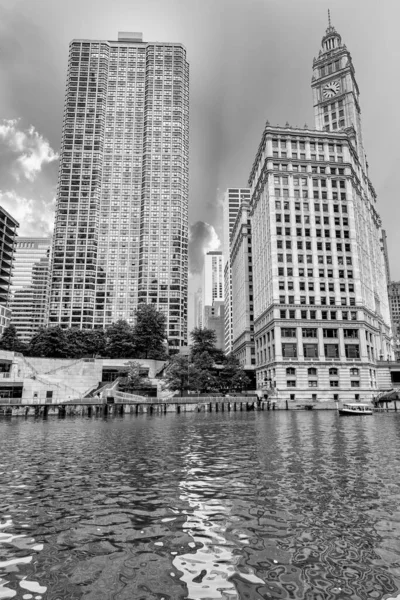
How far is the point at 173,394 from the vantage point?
90375 millimetres

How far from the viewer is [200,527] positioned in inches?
472

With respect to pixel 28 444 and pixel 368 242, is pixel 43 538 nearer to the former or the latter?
pixel 28 444

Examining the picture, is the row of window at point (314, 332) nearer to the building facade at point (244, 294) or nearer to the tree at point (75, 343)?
the building facade at point (244, 294)

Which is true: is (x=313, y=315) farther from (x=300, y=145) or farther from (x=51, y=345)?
(x=51, y=345)

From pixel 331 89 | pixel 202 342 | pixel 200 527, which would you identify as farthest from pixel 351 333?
pixel 200 527

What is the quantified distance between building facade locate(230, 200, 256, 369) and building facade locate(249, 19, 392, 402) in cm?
1300

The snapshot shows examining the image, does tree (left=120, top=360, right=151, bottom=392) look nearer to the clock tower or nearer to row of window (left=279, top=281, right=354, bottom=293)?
row of window (left=279, top=281, right=354, bottom=293)

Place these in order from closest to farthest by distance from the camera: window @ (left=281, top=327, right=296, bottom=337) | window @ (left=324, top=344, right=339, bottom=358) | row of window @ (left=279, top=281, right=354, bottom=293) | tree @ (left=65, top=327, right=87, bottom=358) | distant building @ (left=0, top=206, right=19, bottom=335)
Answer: window @ (left=324, top=344, right=339, bottom=358) → window @ (left=281, top=327, right=296, bottom=337) → row of window @ (left=279, top=281, right=354, bottom=293) → tree @ (left=65, top=327, right=87, bottom=358) → distant building @ (left=0, top=206, right=19, bottom=335)

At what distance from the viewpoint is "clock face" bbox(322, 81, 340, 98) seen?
145 metres

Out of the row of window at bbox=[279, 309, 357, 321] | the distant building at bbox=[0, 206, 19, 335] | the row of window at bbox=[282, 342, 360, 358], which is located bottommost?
the row of window at bbox=[282, 342, 360, 358]

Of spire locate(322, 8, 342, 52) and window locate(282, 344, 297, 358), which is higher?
spire locate(322, 8, 342, 52)

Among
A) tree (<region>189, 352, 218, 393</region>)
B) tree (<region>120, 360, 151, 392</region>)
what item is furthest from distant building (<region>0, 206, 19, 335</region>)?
tree (<region>189, 352, 218, 393</region>)

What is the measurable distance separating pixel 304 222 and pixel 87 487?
346 ft

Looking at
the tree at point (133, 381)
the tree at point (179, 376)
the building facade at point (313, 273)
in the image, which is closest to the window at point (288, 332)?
the building facade at point (313, 273)
